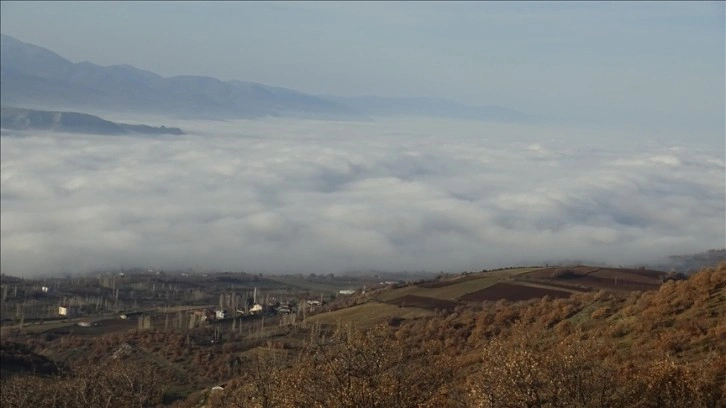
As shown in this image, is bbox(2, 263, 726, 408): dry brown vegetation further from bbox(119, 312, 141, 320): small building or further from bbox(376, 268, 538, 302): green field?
bbox(119, 312, 141, 320): small building

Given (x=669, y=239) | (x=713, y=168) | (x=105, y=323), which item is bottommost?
(x=105, y=323)

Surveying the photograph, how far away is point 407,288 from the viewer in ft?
287

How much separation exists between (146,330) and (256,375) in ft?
173

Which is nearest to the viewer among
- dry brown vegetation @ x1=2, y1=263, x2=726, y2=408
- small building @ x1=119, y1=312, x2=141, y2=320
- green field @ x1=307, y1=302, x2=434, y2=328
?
dry brown vegetation @ x1=2, y1=263, x2=726, y2=408

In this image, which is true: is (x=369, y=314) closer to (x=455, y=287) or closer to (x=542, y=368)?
(x=455, y=287)

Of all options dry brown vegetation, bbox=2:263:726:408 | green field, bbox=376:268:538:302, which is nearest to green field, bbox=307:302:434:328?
green field, bbox=376:268:538:302

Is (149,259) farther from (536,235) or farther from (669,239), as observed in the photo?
(669,239)

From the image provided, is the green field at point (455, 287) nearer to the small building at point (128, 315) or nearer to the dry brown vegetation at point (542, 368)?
the small building at point (128, 315)

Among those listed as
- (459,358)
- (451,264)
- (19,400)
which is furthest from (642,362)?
(451,264)

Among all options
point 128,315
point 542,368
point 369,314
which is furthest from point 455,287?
point 542,368

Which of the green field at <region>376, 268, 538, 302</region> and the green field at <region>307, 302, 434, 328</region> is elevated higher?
the green field at <region>376, 268, 538, 302</region>

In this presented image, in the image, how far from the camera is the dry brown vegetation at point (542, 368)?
20.6 metres

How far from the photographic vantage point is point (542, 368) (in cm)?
2098

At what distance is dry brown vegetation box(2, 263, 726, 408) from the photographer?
812 inches
